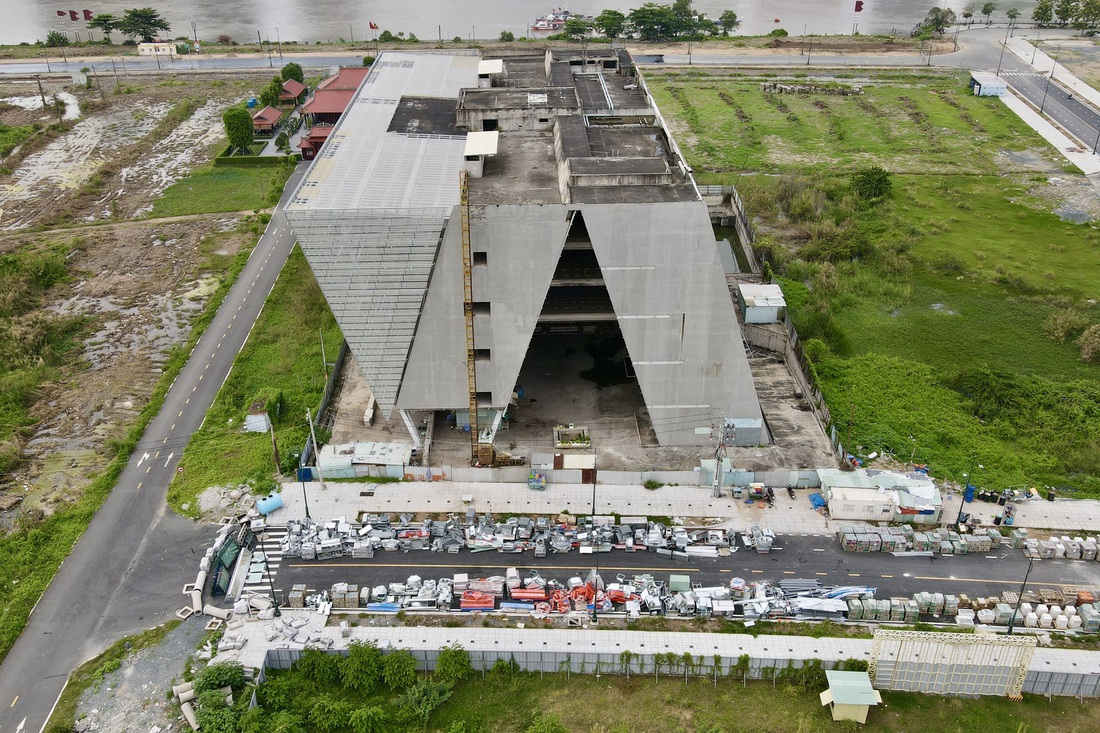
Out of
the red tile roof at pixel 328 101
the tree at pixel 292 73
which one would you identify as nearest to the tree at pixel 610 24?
the tree at pixel 292 73

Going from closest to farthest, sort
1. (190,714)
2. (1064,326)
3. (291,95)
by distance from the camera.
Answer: (190,714), (1064,326), (291,95)

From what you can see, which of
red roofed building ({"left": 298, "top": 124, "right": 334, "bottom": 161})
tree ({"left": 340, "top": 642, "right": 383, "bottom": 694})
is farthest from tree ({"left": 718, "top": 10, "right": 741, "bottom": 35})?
tree ({"left": 340, "top": 642, "right": 383, "bottom": 694})

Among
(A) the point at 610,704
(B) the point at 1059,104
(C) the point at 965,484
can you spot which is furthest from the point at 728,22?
(A) the point at 610,704

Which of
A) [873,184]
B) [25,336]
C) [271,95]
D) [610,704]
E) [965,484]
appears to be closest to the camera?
[610,704]

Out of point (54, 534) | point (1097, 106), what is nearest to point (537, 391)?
point (54, 534)

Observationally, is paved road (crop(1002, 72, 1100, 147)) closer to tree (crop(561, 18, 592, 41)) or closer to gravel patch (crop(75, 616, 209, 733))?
tree (crop(561, 18, 592, 41))

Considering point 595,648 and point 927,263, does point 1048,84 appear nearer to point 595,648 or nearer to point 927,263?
point 927,263

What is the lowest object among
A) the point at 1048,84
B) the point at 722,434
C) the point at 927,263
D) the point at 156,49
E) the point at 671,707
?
the point at 671,707
